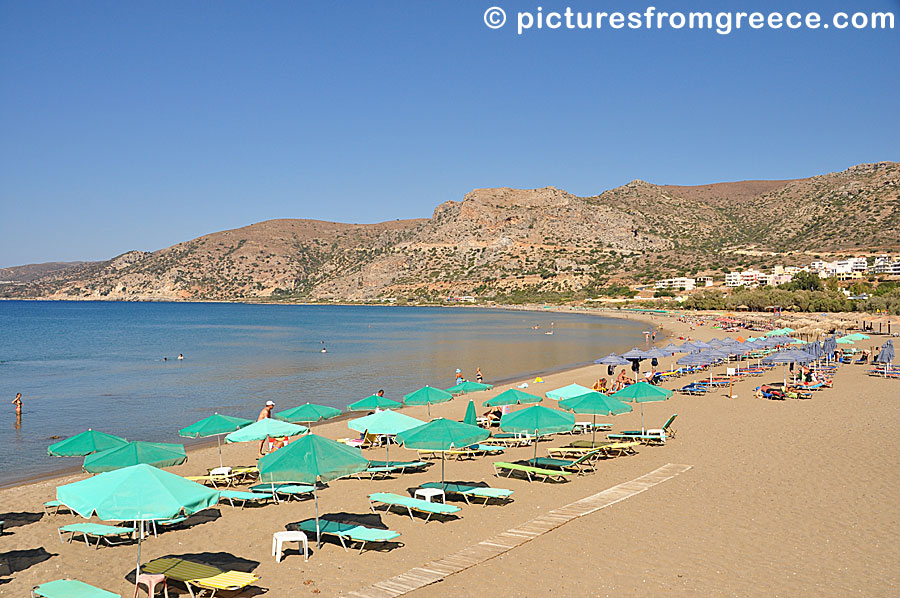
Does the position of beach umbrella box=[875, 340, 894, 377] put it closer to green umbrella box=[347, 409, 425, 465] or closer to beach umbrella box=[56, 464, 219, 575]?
green umbrella box=[347, 409, 425, 465]

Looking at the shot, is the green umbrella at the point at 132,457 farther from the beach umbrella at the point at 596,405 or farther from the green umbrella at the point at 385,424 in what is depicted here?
the beach umbrella at the point at 596,405

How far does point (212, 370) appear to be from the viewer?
3609 centimetres

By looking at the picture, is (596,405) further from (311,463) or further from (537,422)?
(311,463)

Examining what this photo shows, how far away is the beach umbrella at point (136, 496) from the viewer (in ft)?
21.1

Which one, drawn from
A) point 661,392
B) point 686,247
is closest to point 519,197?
point 686,247

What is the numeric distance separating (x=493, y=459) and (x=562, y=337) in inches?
1744

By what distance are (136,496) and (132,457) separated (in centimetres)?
298

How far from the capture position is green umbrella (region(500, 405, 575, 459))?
1127 centimetres

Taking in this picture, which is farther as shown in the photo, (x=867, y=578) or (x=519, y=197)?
(x=519, y=197)

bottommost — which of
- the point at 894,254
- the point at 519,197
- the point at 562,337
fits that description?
the point at 562,337

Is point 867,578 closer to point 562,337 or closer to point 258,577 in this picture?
point 258,577

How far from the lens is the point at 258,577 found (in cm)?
746

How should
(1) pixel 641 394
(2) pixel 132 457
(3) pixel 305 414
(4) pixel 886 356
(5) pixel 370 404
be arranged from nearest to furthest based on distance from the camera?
(2) pixel 132 457
(3) pixel 305 414
(1) pixel 641 394
(5) pixel 370 404
(4) pixel 886 356

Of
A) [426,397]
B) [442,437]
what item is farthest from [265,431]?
[426,397]
